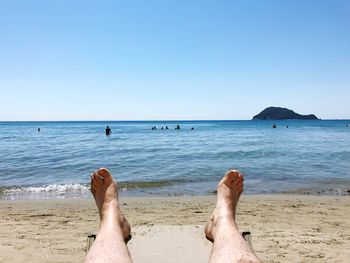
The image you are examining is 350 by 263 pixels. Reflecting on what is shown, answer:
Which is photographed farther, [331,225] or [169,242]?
[331,225]

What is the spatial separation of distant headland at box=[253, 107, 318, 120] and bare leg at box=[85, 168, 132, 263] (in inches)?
6038

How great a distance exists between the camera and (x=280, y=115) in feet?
497

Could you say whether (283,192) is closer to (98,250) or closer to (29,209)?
(29,209)

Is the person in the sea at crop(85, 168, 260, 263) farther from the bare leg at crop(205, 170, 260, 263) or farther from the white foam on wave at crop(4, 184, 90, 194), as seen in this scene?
the white foam on wave at crop(4, 184, 90, 194)

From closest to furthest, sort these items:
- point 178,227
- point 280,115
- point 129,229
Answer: point 129,229
point 178,227
point 280,115

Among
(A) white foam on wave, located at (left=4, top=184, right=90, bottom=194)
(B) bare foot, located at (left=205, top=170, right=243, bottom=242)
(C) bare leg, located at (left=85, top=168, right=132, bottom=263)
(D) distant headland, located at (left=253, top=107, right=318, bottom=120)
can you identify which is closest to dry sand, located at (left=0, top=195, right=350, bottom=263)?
(B) bare foot, located at (left=205, top=170, right=243, bottom=242)

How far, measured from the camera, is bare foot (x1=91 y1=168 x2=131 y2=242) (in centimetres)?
295

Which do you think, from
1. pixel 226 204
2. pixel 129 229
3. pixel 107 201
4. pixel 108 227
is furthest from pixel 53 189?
pixel 108 227

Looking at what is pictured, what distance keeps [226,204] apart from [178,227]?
40.7 inches

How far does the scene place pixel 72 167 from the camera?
13102 millimetres

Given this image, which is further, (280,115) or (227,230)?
(280,115)

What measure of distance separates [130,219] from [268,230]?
213 centimetres

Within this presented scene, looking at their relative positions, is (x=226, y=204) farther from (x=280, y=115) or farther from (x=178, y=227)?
(x=280, y=115)

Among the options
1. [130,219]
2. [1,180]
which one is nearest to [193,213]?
[130,219]
